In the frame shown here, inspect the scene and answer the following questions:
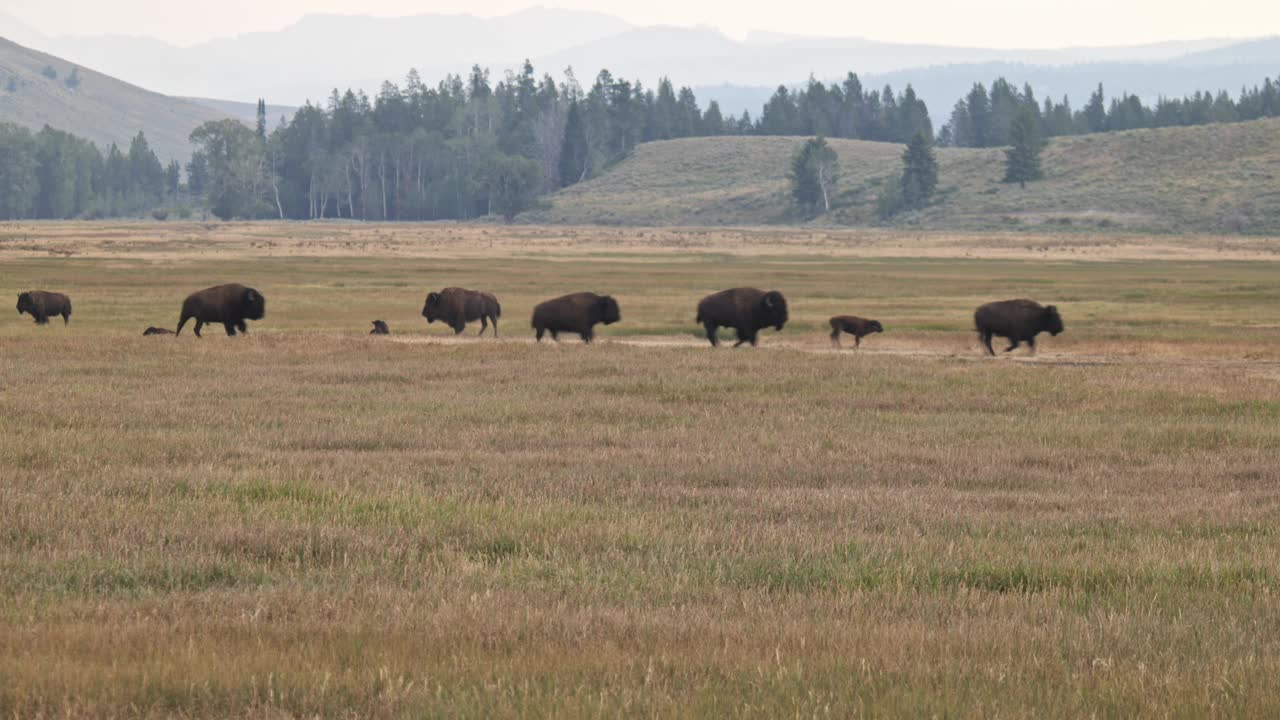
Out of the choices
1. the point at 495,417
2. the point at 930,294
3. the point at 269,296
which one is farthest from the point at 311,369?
the point at 930,294

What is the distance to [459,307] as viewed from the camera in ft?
138

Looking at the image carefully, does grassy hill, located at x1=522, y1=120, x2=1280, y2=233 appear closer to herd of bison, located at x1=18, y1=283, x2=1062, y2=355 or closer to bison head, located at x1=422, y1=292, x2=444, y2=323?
herd of bison, located at x1=18, y1=283, x2=1062, y2=355

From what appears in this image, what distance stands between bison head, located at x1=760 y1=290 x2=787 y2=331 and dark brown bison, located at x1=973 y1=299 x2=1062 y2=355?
4.50m

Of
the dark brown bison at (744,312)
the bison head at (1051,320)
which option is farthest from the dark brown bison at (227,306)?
the bison head at (1051,320)

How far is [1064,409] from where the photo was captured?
22812 mm

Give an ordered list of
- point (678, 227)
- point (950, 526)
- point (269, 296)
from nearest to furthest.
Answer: point (950, 526)
point (269, 296)
point (678, 227)

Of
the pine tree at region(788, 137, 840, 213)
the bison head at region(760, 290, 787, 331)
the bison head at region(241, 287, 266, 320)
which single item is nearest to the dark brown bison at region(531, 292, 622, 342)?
the bison head at region(760, 290, 787, 331)

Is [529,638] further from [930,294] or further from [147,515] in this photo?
[930,294]

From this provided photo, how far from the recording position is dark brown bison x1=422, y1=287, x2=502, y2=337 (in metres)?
42.0

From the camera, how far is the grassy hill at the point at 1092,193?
14675 centimetres

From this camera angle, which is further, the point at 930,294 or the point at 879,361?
the point at 930,294

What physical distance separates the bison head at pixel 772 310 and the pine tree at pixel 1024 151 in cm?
13959

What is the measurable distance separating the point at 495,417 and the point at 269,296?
122 feet

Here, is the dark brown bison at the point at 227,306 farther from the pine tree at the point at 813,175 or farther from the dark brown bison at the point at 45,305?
the pine tree at the point at 813,175
